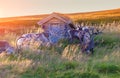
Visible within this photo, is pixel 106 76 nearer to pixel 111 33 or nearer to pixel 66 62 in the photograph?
pixel 66 62

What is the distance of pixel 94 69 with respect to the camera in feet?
37.8

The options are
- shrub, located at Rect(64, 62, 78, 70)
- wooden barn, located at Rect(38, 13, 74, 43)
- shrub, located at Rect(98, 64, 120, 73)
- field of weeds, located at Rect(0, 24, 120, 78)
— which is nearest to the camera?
field of weeds, located at Rect(0, 24, 120, 78)

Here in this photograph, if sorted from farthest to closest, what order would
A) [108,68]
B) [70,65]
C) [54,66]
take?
[70,65]
[54,66]
[108,68]

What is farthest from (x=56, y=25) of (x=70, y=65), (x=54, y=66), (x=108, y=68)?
(x=108, y=68)

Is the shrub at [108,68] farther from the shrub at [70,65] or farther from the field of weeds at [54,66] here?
the shrub at [70,65]

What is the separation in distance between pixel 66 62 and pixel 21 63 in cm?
145

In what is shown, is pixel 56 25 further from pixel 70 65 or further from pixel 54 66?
pixel 54 66

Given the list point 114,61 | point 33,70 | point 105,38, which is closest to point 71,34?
point 105,38

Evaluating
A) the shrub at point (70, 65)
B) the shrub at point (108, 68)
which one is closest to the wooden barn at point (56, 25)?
the shrub at point (70, 65)

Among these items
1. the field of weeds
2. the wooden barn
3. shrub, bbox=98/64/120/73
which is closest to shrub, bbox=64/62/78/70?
the field of weeds

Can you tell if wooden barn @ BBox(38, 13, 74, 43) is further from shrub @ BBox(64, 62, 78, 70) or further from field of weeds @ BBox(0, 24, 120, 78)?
shrub @ BBox(64, 62, 78, 70)

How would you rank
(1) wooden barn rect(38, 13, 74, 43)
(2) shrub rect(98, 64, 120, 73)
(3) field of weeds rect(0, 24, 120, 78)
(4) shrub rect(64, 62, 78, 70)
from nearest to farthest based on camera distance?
1. (3) field of weeds rect(0, 24, 120, 78)
2. (2) shrub rect(98, 64, 120, 73)
3. (4) shrub rect(64, 62, 78, 70)
4. (1) wooden barn rect(38, 13, 74, 43)

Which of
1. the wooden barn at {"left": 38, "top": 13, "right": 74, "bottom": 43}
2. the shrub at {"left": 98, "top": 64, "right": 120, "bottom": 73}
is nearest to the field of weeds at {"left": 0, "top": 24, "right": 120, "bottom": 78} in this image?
the shrub at {"left": 98, "top": 64, "right": 120, "bottom": 73}

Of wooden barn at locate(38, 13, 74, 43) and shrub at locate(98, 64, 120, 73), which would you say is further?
wooden barn at locate(38, 13, 74, 43)
